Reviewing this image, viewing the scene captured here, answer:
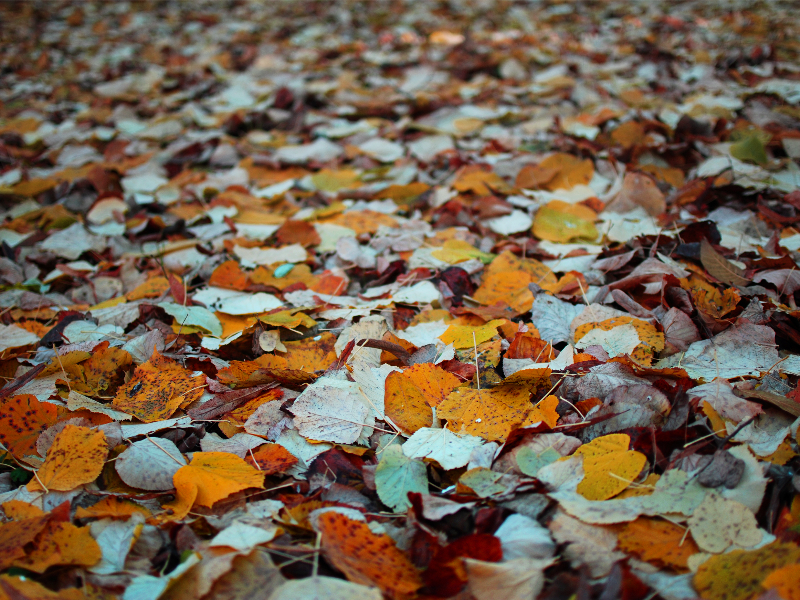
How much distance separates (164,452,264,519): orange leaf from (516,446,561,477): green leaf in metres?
0.39

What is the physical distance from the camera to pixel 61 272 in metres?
1.48

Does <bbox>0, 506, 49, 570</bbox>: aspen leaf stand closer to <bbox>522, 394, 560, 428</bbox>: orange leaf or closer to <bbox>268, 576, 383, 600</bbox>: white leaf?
<bbox>268, 576, 383, 600</bbox>: white leaf

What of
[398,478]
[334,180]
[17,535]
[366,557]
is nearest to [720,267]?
[398,478]

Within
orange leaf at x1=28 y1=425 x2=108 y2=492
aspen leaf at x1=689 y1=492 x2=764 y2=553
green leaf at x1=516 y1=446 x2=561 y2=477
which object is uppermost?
orange leaf at x1=28 y1=425 x2=108 y2=492

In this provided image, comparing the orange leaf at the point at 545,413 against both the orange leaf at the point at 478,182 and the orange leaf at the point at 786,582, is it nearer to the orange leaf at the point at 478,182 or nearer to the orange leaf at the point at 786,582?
the orange leaf at the point at 786,582

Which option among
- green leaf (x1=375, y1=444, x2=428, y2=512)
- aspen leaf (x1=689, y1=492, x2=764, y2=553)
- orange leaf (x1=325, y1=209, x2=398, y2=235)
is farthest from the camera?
orange leaf (x1=325, y1=209, x2=398, y2=235)

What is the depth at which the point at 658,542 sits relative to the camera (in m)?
0.68

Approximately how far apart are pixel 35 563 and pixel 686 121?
84.5 inches

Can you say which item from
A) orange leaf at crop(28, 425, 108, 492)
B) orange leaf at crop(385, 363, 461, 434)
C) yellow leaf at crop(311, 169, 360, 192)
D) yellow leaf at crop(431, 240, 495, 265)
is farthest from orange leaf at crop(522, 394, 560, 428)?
yellow leaf at crop(311, 169, 360, 192)

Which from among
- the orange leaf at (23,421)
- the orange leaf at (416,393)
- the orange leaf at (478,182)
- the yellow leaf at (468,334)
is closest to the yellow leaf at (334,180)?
the orange leaf at (478,182)

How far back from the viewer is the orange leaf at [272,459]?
33.0 inches

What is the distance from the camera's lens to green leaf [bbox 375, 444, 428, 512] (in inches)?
30.3

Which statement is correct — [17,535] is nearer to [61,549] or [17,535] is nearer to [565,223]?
[61,549]

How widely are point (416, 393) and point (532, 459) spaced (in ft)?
0.78
